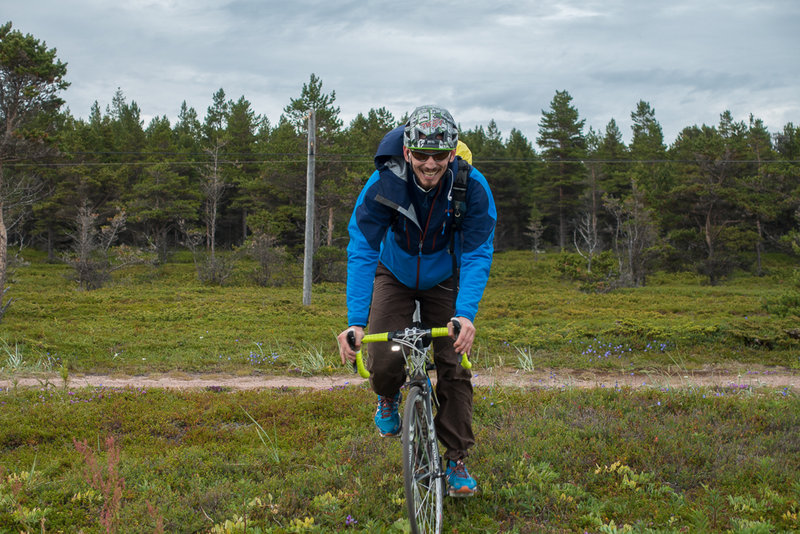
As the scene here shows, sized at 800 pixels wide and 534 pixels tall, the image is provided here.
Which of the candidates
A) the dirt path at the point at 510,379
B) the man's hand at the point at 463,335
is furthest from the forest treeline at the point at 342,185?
the man's hand at the point at 463,335

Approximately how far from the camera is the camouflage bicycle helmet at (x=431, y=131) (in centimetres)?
332

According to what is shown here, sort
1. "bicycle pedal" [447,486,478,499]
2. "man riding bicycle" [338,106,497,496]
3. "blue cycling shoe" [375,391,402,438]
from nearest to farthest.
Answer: "man riding bicycle" [338,106,497,496] → "bicycle pedal" [447,486,478,499] → "blue cycling shoe" [375,391,402,438]

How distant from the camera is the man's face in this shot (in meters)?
3.41

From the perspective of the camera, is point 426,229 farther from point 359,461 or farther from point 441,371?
point 359,461

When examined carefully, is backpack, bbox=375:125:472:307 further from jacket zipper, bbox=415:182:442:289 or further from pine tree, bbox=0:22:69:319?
pine tree, bbox=0:22:69:319

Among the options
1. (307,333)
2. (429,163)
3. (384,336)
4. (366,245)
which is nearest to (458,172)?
(429,163)

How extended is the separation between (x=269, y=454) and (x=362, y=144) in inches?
2071

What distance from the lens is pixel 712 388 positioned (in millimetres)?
8211

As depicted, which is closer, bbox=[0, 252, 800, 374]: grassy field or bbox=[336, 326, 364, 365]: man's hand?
bbox=[336, 326, 364, 365]: man's hand

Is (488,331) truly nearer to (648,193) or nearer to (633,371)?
(633,371)

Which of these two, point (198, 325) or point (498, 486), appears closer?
point (498, 486)

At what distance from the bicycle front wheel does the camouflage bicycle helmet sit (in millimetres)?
1367

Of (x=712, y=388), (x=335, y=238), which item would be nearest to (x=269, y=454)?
(x=712, y=388)

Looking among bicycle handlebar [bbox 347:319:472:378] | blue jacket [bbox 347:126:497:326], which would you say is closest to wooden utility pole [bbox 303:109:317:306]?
blue jacket [bbox 347:126:497:326]
